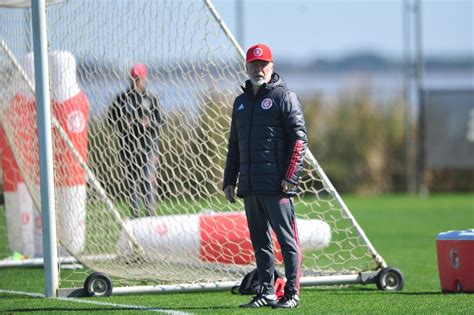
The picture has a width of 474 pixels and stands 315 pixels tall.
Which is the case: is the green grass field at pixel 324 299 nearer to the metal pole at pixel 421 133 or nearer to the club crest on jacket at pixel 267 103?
the club crest on jacket at pixel 267 103

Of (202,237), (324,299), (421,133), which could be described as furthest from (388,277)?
(421,133)

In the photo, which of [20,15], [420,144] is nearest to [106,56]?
[20,15]

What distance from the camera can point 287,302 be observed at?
749cm

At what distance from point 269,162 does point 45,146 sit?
192 centimetres

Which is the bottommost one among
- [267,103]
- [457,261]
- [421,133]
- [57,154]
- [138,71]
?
[421,133]

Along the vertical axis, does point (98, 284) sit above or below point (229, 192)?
below

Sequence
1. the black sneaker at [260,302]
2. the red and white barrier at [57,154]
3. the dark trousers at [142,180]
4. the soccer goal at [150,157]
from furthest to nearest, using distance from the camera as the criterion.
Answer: the dark trousers at [142,180]
the red and white barrier at [57,154]
the soccer goal at [150,157]
the black sneaker at [260,302]

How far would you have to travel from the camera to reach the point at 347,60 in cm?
4225

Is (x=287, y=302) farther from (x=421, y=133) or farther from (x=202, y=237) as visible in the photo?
(x=421, y=133)

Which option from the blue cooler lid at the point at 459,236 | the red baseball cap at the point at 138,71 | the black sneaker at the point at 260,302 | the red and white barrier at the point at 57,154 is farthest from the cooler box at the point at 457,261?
the red and white barrier at the point at 57,154

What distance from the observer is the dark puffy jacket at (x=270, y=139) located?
7391 millimetres

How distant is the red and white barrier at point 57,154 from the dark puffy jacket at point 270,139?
91.1 inches

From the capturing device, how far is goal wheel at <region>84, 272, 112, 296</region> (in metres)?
8.40

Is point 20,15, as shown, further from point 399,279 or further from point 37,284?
point 399,279
